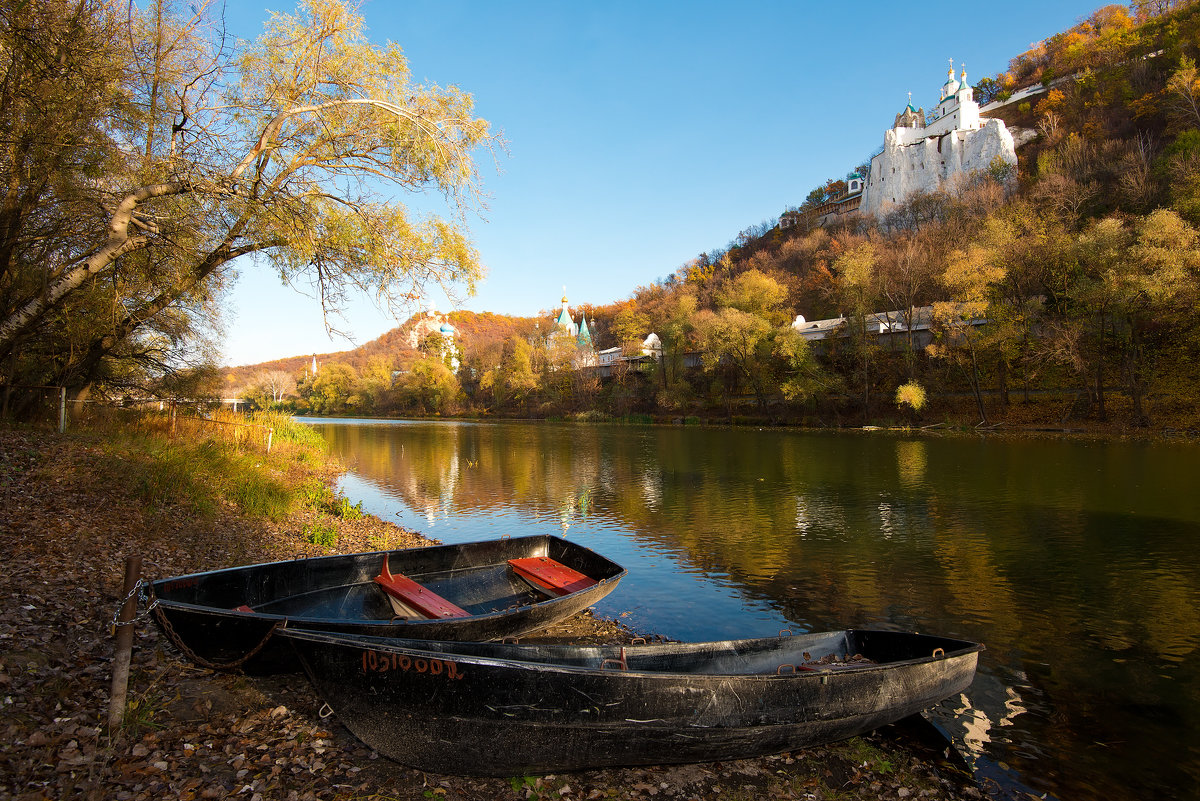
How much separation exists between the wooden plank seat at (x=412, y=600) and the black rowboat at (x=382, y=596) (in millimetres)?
13

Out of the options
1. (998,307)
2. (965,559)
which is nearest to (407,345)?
(965,559)

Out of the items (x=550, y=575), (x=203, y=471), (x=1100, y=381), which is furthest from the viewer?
(x=1100, y=381)

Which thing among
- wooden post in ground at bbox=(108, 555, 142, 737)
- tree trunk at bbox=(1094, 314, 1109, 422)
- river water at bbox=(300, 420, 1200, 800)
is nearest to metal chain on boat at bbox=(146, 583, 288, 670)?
wooden post in ground at bbox=(108, 555, 142, 737)

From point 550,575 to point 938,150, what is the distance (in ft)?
317

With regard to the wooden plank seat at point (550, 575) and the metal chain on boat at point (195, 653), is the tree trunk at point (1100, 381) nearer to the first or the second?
the wooden plank seat at point (550, 575)

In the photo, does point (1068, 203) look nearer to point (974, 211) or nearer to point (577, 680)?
point (974, 211)

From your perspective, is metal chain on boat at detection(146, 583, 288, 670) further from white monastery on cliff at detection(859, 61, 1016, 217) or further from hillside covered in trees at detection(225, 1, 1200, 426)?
white monastery on cliff at detection(859, 61, 1016, 217)

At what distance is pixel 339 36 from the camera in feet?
34.8

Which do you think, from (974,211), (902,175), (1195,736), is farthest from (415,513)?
(902,175)

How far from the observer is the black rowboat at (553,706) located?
398 cm

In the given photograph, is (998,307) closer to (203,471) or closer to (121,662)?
(203,471)

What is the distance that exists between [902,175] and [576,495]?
8838 cm

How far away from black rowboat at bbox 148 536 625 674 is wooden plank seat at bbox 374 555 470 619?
0.01 m

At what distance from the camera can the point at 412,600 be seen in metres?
6.60
